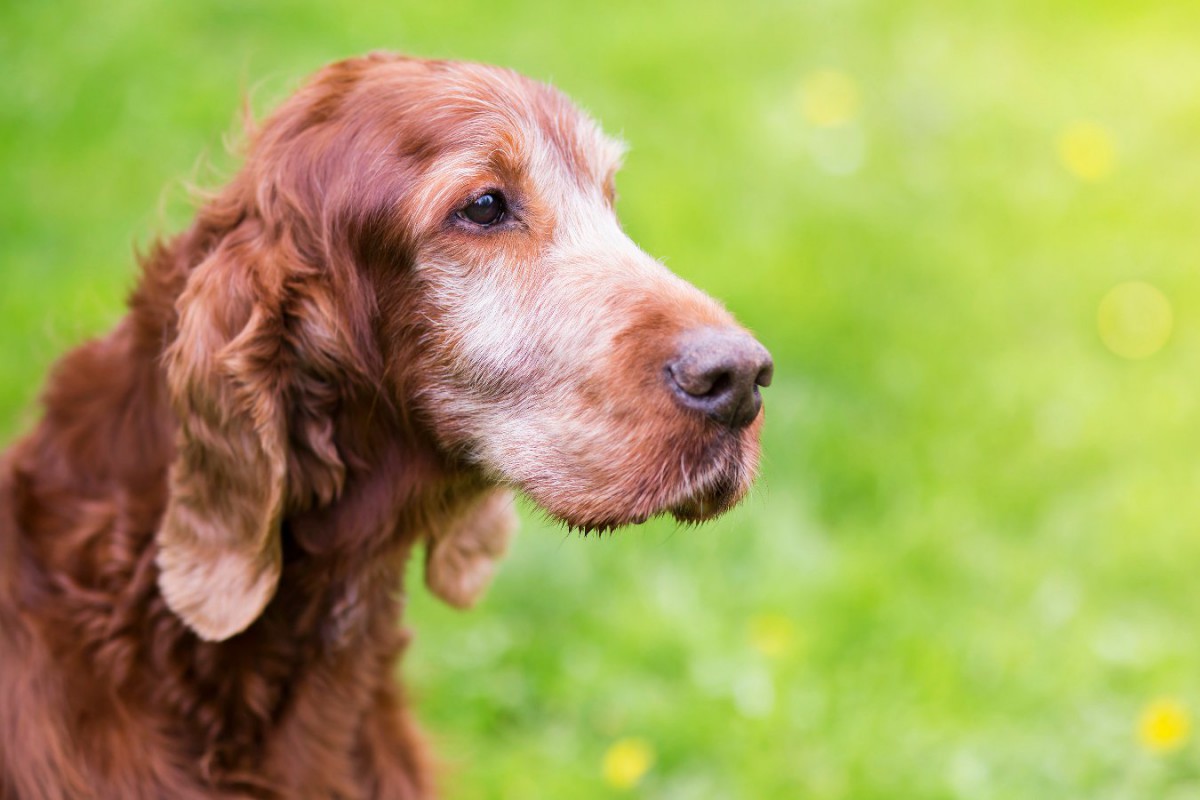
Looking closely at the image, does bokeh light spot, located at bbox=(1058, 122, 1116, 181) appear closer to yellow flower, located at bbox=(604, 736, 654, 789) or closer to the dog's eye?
yellow flower, located at bbox=(604, 736, 654, 789)

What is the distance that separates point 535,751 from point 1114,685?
1910mm

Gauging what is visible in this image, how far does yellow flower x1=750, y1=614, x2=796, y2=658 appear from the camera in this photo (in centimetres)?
425

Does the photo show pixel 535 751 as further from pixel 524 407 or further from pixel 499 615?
pixel 524 407

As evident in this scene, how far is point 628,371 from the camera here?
104 inches

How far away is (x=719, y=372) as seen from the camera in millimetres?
2545

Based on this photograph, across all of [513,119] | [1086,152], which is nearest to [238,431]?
[513,119]

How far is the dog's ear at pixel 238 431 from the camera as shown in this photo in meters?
2.68

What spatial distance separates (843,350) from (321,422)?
118 inches

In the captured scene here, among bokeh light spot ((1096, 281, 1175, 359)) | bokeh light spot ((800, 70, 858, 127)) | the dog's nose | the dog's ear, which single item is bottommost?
the dog's ear

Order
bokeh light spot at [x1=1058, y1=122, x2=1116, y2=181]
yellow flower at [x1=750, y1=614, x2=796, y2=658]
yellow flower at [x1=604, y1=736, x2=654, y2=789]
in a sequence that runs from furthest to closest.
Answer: bokeh light spot at [x1=1058, y1=122, x2=1116, y2=181] < yellow flower at [x1=750, y1=614, x2=796, y2=658] < yellow flower at [x1=604, y1=736, x2=654, y2=789]

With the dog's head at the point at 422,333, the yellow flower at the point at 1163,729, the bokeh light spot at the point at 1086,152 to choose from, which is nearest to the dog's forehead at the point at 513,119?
the dog's head at the point at 422,333

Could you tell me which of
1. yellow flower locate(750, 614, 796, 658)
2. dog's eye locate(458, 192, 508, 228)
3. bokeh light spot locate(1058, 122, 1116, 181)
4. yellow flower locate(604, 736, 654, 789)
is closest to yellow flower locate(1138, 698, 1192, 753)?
yellow flower locate(750, 614, 796, 658)

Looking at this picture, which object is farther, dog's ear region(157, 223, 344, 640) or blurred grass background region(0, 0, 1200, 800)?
blurred grass background region(0, 0, 1200, 800)

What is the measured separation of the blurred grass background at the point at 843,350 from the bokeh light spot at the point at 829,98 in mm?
17
